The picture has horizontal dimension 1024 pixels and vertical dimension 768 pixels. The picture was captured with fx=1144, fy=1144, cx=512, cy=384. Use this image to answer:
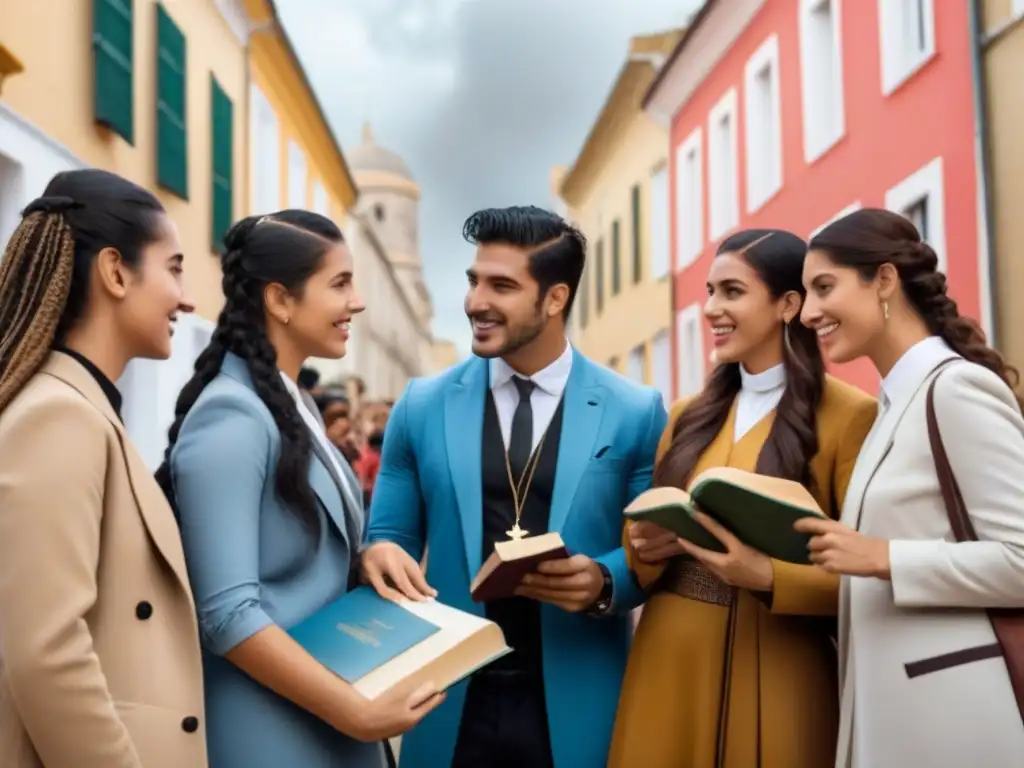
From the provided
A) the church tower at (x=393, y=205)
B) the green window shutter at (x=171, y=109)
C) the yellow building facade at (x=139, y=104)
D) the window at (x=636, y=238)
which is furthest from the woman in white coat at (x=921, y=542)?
the church tower at (x=393, y=205)

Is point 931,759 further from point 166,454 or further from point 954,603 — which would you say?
point 166,454

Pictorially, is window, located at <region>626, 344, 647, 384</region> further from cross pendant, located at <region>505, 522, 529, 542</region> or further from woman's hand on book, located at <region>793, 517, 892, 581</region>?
woman's hand on book, located at <region>793, 517, 892, 581</region>

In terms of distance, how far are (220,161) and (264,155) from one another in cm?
409

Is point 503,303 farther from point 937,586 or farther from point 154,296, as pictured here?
point 937,586

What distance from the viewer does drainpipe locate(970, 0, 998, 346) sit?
311 inches

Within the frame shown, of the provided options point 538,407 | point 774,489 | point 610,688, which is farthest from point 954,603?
point 538,407

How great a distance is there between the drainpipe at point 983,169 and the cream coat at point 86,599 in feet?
23.1

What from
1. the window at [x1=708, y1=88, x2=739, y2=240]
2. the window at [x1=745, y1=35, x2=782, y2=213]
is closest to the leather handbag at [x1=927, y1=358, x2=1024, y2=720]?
the window at [x1=745, y1=35, x2=782, y2=213]

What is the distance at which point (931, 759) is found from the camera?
7.72 ft

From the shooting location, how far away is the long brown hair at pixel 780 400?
9.08ft

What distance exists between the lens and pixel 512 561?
2500mm

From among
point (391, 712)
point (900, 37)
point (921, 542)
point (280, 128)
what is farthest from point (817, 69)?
point (391, 712)

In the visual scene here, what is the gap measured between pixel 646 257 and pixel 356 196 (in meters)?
9.28

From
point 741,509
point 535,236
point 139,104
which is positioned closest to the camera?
point 741,509
